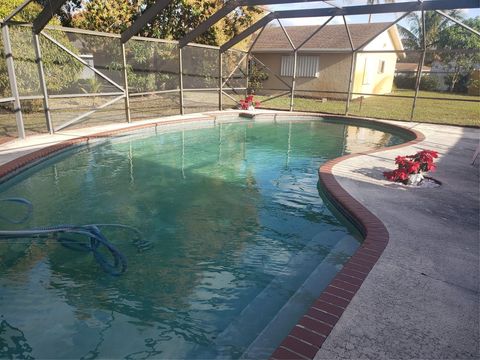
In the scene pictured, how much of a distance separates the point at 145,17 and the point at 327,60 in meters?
14.2

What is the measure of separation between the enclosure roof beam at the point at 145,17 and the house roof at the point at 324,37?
13.1 m

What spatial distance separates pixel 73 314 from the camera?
324 cm

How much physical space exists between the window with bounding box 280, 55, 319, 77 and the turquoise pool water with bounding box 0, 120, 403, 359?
15843mm

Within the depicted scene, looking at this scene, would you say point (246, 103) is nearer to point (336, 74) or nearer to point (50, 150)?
point (336, 74)

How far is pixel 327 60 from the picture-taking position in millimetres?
21766

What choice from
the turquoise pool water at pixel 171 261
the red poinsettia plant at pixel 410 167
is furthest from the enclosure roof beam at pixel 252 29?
the red poinsettia plant at pixel 410 167

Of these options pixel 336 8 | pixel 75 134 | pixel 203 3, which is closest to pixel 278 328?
pixel 75 134

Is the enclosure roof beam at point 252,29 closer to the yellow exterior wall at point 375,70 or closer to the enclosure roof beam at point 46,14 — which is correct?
the enclosure roof beam at point 46,14

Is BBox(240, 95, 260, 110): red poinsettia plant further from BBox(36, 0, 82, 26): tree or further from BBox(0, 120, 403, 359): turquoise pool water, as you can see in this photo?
BBox(36, 0, 82, 26): tree

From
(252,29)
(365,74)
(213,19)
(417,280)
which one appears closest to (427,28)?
(365,74)

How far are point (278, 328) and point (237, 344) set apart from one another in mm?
399

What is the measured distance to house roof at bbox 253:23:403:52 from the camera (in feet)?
71.2

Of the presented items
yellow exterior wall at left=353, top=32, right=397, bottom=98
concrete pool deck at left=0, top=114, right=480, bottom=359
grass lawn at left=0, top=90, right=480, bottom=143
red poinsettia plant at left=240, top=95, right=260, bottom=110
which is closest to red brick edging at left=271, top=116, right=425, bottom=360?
concrete pool deck at left=0, top=114, right=480, bottom=359

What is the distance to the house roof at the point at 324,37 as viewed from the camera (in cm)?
2169
